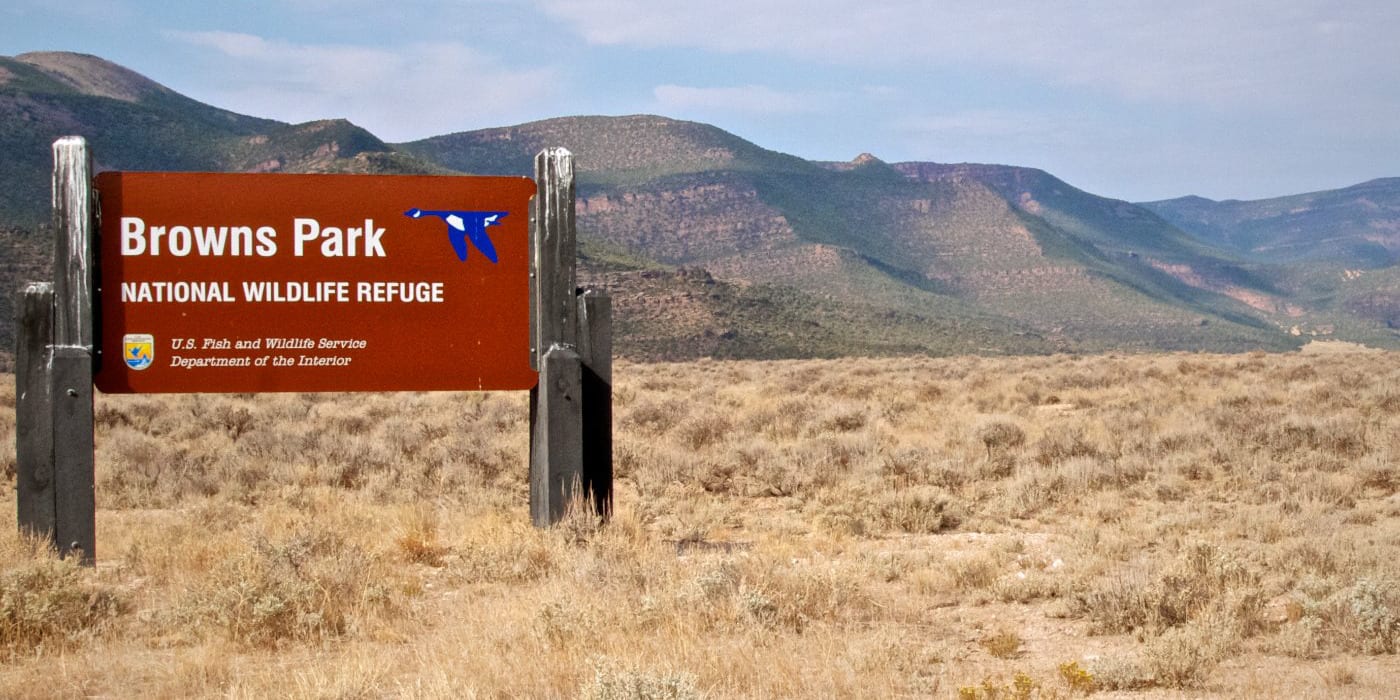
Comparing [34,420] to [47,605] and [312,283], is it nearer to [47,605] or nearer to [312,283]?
[312,283]

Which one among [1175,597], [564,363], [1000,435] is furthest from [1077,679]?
[1000,435]

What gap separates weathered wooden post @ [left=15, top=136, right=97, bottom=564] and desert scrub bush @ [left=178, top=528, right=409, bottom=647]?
146cm

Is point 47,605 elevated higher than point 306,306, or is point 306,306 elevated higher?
point 306,306

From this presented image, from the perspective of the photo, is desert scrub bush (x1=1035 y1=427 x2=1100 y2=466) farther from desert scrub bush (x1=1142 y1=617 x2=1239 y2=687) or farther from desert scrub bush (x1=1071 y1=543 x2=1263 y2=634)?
desert scrub bush (x1=1142 y1=617 x2=1239 y2=687)

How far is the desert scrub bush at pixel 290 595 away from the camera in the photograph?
576 centimetres

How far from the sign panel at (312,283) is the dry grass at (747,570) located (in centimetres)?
122

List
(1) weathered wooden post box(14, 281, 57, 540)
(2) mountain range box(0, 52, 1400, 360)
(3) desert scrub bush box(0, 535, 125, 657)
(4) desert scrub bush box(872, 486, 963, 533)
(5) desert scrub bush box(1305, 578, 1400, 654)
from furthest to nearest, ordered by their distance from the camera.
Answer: (2) mountain range box(0, 52, 1400, 360) < (4) desert scrub bush box(872, 486, 963, 533) < (1) weathered wooden post box(14, 281, 57, 540) < (3) desert scrub bush box(0, 535, 125, 657) < (5) desert scrub bush box(1305, 578, 1400, 654)

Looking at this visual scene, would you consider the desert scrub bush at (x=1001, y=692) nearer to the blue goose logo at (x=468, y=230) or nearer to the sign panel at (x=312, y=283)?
the sign panel at (x=312, y=283)

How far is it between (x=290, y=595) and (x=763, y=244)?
98.2 metres

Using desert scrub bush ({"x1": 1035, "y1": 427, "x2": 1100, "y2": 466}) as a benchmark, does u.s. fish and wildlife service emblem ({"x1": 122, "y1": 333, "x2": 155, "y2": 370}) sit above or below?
above

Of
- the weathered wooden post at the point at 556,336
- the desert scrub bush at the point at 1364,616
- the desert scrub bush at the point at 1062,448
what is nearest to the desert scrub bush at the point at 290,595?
the weathered wooden post at the point at 556,336

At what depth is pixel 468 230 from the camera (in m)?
8.26

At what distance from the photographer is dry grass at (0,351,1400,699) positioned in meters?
5.07

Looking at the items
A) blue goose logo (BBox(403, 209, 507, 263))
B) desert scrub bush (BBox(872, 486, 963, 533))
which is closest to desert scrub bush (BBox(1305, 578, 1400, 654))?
desert scrub bush (BBox(872, 486, 963, 533))
